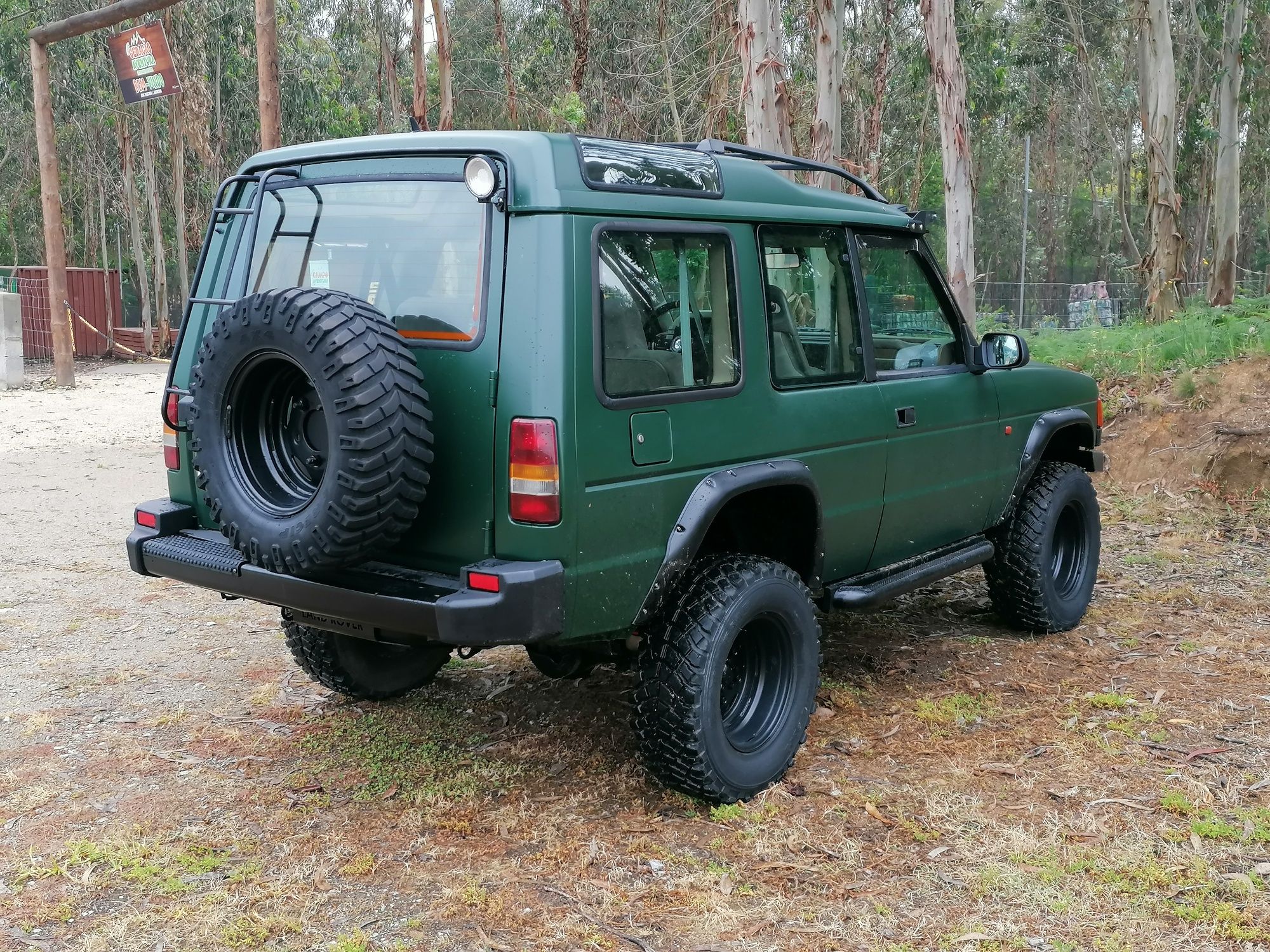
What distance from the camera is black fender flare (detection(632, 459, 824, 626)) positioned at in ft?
12.1

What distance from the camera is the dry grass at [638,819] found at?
10.6ft

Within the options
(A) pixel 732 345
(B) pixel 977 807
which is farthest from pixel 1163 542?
(A) pixel 732 345

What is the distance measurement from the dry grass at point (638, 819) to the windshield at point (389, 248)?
5.40 feet

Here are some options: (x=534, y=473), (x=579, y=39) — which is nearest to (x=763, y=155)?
(x=534, y=473)

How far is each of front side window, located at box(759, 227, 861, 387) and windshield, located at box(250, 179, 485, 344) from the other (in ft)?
3.78

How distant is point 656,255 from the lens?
12.3ft

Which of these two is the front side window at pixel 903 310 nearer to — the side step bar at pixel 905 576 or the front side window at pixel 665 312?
the side step bar at pixel 905 576

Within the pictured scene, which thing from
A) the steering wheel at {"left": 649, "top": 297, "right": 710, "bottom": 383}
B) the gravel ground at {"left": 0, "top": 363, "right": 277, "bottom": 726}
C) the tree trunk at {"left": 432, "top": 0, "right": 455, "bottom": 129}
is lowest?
the gravel ground at {"left": 0, "top": 363, "right": 277, "bottom": 726}

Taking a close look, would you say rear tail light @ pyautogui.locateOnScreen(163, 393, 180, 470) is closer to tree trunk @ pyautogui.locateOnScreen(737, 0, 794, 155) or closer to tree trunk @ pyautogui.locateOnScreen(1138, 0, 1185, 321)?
tree trunk @ pyautogui.locateOnScreen(737, 0, 794, 155)

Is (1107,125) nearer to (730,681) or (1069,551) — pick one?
(1069,551)

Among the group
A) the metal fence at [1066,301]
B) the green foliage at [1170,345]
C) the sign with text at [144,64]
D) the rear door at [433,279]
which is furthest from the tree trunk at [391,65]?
the rear door at [433,279]

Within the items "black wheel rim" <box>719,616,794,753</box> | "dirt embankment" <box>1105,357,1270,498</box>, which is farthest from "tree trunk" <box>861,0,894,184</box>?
"black wheel rim" <box>719,616,794,753</box>

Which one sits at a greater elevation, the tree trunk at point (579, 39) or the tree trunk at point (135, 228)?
the tree trunk at point (579, 39)

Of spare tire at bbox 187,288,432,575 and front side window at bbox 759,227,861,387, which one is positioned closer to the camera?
spare tire at bbox 187,288,432,575
